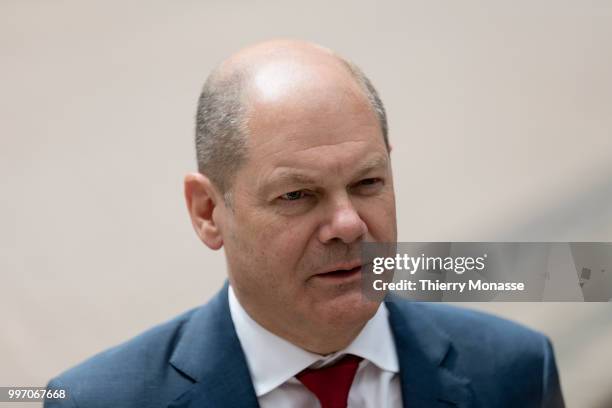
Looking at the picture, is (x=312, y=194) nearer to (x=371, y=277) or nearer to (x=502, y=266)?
(x=371, y=277)

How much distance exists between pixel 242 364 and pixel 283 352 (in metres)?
0.08

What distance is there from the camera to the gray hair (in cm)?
134

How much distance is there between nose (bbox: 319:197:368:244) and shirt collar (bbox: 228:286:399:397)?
0.24m

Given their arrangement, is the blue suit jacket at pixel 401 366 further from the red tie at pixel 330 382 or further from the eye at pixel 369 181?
the eye at pixel 369 181

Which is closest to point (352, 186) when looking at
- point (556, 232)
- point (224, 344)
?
point (224, 344)

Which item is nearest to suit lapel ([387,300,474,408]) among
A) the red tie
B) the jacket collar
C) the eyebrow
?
the jacket collar

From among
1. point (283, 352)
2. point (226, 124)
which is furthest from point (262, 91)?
point (283, 352)

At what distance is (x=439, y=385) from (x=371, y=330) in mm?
154

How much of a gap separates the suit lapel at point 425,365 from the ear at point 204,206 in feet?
1.20

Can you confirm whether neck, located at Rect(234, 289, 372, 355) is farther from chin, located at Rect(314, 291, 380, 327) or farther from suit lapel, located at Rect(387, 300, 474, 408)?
suit lapel, located at Rect(387, 300, 474, 408)

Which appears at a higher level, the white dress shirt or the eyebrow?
the eyebrow

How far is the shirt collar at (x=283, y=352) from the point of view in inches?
55.0

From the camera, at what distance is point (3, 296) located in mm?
1893

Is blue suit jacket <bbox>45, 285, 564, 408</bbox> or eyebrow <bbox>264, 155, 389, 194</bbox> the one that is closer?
eyebrow <bbox>264, 155, 389, 194</bbox>
